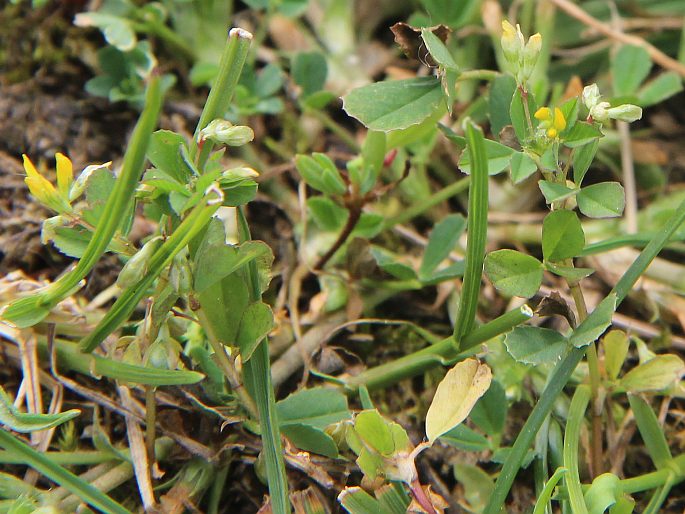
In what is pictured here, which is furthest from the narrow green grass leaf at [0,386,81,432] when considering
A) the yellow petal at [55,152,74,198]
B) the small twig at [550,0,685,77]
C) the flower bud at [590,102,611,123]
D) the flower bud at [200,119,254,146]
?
the small twig at [550,0,685,77]

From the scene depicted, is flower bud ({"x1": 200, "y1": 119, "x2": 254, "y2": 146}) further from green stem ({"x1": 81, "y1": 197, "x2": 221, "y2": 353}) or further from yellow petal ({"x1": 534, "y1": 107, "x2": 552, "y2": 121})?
yellow petal ({"x1": 534, "y1": 107, "x2": 552, "y2": 121})

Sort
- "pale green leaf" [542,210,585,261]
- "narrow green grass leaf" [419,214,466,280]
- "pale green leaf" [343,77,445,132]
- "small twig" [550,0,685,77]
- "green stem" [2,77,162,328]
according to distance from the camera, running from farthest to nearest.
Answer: "small twig" [550,0,685,77], "narrow green grass leaf" [419,214,466,280], "pale green leaf" [343,77,445,132], "pale green leaf" [542,210,585,261], "green stem" [2,77,162,328]

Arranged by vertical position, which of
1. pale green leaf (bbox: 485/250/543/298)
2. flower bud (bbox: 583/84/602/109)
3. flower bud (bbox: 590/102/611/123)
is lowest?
pale green leaf (bbox: 485/250/543/298)

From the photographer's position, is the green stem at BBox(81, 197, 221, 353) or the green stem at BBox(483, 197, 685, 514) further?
the green stem at BBox(483, 197, 685, 514)

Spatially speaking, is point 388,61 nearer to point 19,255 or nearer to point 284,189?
point 284,189

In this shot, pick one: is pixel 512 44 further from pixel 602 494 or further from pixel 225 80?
pixel 602 494

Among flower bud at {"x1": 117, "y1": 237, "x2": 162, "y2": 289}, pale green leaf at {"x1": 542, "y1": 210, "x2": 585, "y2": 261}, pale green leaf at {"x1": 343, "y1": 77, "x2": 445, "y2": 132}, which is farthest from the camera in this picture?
pale green leaf at {"x1": 343, "y1": 77, "x2": 445, "y2": 132}

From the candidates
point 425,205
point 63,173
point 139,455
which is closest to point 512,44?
point 425,205
